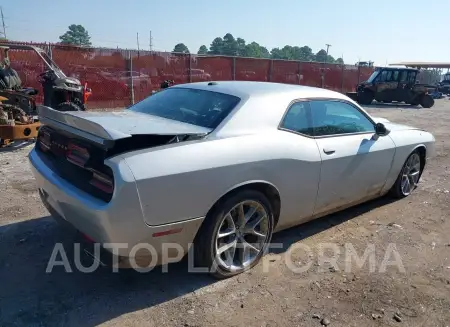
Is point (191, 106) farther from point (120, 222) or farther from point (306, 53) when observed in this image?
point (306, 53)

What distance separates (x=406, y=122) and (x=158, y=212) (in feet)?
44.5

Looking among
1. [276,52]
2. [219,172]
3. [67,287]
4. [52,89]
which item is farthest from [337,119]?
[276,52]

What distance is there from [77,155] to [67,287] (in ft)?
3.27

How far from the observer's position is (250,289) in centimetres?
308

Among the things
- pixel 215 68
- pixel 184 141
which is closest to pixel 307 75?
pixel 215 68

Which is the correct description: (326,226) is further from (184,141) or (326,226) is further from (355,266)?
(184,141)

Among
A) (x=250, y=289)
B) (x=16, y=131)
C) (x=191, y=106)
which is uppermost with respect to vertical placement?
(x=191, y=106)

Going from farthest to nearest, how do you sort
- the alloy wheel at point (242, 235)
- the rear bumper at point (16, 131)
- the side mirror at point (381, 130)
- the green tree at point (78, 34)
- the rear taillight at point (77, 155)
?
the green tree at point (78, 34) < the rear bumper at point (16, 131) < the side mirror at point (381, 130) < the alloy wheel at point (242, 235) < the rear taillight at point (77, 155)

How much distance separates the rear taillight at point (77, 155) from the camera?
2795 mm

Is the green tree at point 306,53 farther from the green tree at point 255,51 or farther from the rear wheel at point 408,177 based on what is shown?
the rear wheel at point 408,177

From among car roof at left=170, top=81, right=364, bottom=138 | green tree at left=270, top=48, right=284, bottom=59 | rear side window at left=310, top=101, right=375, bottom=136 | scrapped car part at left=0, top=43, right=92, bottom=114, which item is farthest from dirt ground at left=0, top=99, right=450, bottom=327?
green tree at left=270, top=48, right=284, bottom=59

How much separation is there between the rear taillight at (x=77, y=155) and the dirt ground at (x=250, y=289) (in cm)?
77

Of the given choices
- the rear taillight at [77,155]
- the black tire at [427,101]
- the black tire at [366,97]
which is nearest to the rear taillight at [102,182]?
the rear taillight at [77,155]

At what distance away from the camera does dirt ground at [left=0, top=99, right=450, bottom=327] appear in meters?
2.73
